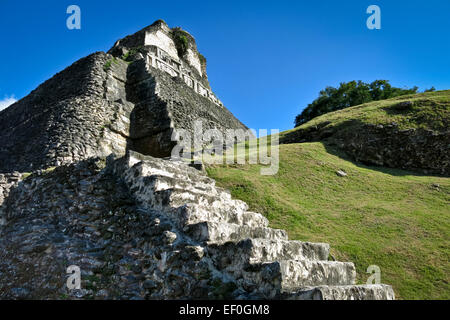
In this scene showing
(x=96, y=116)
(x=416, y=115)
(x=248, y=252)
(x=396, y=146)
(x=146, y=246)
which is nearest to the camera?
(x=248, y=252)

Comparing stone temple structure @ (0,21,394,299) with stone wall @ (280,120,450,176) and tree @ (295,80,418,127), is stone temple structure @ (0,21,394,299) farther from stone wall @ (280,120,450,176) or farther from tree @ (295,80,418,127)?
tree @ (295,80,418,127)

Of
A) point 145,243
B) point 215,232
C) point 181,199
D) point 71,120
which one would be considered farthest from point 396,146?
point 71,120

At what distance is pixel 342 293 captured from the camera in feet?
8.82

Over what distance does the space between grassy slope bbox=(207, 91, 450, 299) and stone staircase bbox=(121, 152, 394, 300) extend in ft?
5.65

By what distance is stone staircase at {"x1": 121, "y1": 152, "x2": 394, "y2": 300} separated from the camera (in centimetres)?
292

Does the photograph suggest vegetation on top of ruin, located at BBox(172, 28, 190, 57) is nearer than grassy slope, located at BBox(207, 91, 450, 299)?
No

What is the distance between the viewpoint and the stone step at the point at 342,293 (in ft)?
8.45

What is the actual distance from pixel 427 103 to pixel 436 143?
3.63 metres

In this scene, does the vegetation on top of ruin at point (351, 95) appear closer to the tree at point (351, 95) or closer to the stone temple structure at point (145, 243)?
the tree at point (351, 95)

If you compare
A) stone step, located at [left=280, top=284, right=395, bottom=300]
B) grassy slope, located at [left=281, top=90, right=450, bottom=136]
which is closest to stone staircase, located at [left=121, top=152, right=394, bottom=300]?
stone step, located at [left=280, top=284, right=395, bottom=300]

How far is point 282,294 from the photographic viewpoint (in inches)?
111

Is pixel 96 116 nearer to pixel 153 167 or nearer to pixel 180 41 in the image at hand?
pixel 153 167

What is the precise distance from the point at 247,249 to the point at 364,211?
5415 millimetres
